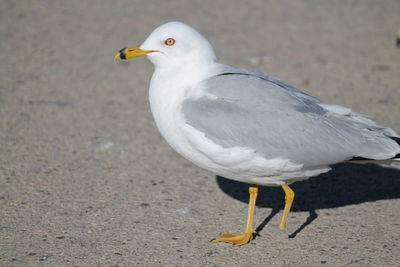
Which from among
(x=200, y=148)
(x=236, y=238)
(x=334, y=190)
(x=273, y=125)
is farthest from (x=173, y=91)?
(x=334, y=190)

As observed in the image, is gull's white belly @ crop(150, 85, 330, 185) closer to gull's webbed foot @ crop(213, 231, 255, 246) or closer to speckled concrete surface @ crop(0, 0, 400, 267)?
gull's webbed foot @ crop(213, 231, 255, 246)

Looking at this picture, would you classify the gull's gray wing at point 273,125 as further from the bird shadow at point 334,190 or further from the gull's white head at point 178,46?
the bird shadow at point 334,190

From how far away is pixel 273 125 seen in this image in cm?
441

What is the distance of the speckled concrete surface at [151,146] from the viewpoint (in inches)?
178

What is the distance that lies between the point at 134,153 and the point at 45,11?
14.8 ft

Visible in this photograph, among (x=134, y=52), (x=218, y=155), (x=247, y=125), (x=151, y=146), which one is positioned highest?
(x=134, y=52)

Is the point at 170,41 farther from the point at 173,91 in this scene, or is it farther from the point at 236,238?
the point at 236,238

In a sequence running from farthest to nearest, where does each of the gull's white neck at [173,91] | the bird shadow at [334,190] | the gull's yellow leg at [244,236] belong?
the bird shadow at [334,190]
the gull's yellow leg at [244,236]
the gull's white neck at [173,91]

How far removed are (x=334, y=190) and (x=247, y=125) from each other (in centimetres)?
163

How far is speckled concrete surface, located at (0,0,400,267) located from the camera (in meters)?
4.52

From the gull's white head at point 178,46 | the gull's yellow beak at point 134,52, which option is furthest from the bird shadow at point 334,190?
the gull's yellow beak at point 134,52

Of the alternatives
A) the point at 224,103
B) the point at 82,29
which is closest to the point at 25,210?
the point at 224,103

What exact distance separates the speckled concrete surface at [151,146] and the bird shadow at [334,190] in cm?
2

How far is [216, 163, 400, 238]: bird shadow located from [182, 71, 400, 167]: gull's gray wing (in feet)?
2.84
